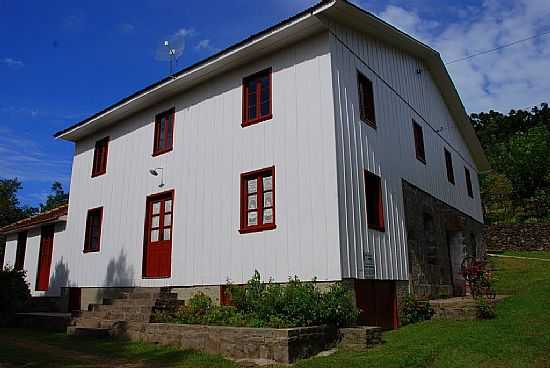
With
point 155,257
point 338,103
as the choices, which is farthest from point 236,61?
point 155,257

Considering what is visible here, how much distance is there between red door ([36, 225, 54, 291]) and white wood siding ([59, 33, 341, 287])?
129 inches

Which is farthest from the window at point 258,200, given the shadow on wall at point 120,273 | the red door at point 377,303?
the shadow on wall at point 120,273

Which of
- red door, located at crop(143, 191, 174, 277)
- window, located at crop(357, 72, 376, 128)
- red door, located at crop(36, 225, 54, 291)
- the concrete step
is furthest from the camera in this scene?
red door, located at crop(36, 225, 54, 291)

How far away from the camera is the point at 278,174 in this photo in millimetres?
10648

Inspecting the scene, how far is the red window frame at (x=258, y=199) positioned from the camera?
10625mm

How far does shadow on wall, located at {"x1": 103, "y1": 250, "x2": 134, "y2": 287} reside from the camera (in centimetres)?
1362

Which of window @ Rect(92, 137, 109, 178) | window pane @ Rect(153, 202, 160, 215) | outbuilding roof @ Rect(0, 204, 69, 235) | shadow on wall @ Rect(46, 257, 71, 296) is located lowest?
shadow on wall @ Rect(46, 257, 71, 296)

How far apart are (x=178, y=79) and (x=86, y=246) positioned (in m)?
6.91

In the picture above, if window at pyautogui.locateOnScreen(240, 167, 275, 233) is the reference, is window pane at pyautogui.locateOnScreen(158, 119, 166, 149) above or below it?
above

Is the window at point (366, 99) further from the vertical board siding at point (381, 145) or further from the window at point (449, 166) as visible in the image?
the window at point (449, 166)

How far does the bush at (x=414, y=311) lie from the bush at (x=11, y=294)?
467 inches

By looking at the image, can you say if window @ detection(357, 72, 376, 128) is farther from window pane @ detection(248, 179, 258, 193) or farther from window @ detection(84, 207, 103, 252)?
window @ detection(84, 207, 103, 252)

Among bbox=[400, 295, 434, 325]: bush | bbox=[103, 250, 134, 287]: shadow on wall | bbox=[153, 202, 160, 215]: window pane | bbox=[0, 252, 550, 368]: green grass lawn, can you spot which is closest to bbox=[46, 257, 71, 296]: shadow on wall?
bbox=[103, 250, 134, 287]: shadow on wall

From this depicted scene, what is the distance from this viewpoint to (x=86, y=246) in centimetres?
1563
